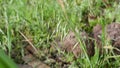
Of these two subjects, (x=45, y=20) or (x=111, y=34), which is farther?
(x=45, y=20)

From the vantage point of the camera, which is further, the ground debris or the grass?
the grass

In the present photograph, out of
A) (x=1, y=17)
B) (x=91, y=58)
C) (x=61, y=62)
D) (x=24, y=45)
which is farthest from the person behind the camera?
(x=1, y=17)

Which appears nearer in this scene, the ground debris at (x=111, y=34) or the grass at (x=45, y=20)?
the ground debris at (x=111, y=34)

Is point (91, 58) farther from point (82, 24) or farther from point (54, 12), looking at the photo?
point (54, 12)

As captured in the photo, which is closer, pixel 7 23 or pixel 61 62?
pixel 61 62

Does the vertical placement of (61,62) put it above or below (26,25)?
below

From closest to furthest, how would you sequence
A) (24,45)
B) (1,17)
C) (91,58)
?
(91,58), (24,45), (1,17)

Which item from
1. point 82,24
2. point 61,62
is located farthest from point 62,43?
point 82,24

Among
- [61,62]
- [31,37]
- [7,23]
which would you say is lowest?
[61,62]
